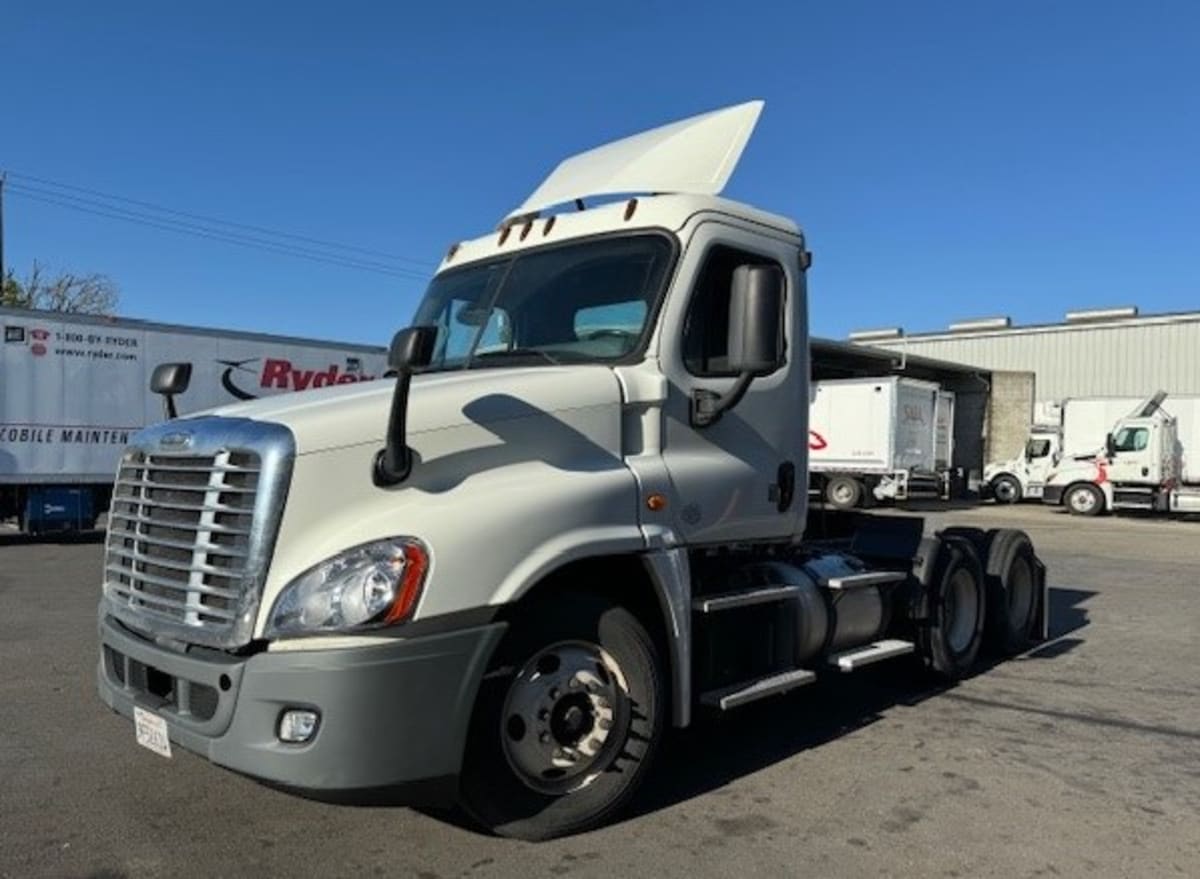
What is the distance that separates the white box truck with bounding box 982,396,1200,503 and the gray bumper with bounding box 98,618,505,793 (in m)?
31.6

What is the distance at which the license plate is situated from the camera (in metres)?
3.90

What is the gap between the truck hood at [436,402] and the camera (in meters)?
3.84

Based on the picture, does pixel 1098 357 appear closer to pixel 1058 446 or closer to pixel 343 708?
pixel 1058 446

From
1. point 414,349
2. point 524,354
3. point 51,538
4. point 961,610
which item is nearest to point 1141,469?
point 961,610

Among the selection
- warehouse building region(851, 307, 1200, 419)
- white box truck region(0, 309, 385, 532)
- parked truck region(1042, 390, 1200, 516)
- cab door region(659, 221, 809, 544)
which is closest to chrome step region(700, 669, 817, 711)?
cab door region(659, 221, 809, 544)

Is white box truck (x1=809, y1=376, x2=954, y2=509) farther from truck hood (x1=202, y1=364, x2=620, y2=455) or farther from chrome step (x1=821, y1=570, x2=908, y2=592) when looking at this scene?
truck hood (x1=202, y1=364, x2=620, y2=455)

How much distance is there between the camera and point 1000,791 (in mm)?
4949

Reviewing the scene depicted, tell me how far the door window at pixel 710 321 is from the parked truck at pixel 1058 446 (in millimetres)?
30137

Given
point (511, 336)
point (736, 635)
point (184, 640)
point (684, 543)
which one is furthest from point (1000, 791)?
point (184, 640)

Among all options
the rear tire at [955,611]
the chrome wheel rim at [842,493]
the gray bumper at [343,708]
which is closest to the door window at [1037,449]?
the chrome wheel rim at [842,493]

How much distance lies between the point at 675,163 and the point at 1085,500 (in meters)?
29.1

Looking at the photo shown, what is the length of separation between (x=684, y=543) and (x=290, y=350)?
1645 cm

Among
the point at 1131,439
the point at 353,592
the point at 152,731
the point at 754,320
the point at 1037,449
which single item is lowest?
the point at 152,731

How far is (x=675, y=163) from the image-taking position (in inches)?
215
